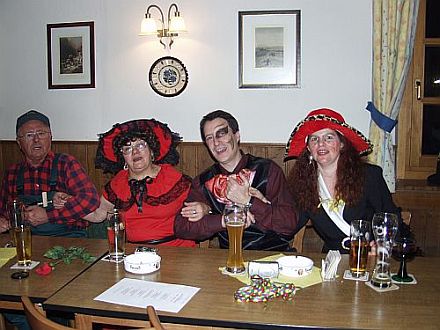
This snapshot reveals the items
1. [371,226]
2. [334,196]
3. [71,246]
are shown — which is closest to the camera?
[371,226]

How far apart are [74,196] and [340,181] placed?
5.17ft

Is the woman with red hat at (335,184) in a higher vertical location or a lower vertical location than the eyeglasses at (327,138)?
lower

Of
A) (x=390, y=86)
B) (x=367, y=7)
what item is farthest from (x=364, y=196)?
(x=367, y=7)

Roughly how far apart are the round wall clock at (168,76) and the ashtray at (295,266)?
223 centimetres

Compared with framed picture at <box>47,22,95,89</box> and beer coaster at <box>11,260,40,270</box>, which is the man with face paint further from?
framed picture at <box>47,22,95,89</box>

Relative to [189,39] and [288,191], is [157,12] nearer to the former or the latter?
[189,39]

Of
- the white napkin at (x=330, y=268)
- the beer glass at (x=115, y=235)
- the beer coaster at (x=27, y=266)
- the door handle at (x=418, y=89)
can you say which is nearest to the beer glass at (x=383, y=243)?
the white napkin at (x=330, y=268)

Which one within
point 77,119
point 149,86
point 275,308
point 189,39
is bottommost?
point 275,308

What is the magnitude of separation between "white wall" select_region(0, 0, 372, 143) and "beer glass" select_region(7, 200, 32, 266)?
6.56ft

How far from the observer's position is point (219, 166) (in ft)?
9.00

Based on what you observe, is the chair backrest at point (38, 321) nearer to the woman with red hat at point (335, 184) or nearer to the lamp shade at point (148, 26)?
the woman with red hat at point (335, 184)

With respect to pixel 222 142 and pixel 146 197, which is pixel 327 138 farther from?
pixel 146 197

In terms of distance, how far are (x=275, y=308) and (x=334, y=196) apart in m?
0.97

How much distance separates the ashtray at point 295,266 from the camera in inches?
72.6
